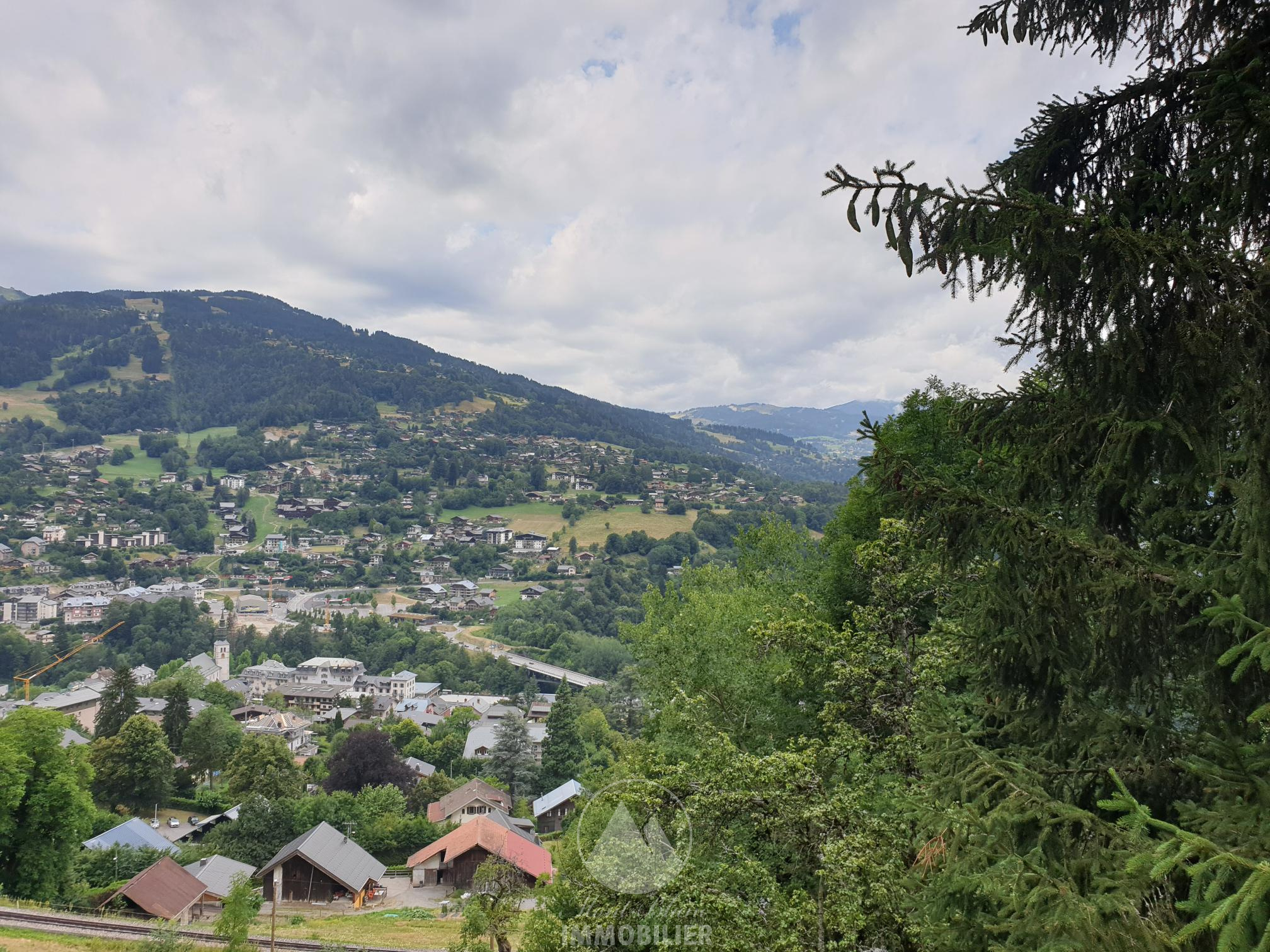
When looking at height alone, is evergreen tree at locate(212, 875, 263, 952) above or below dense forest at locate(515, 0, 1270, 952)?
below

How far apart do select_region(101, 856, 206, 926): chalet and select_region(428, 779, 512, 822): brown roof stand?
12.6 metres

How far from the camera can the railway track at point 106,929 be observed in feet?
59.7

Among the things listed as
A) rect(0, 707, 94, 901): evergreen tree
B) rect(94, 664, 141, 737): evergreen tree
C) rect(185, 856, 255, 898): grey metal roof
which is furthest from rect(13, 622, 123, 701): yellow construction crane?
rect(0, 707, 94, 901): evergreen tree

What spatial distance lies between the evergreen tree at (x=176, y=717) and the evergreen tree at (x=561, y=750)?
22.4m

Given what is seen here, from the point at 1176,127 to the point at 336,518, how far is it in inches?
5936

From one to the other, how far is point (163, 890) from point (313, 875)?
5.33 metres

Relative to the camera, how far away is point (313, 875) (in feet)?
94.2

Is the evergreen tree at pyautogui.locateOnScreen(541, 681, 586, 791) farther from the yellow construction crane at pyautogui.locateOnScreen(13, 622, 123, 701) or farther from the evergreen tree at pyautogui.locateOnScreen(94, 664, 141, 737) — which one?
the yellow construction crane at pyautogui.locateOnScreen(13, 622, 123, 701)

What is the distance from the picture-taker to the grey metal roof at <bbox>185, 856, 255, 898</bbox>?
26906 millimetres

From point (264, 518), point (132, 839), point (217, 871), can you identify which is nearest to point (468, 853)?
point (217, 871)

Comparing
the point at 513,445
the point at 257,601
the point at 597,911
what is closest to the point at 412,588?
the point at 257,601

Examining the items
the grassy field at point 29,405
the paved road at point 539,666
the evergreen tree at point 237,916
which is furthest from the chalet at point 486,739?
the grassy field at point 29,405

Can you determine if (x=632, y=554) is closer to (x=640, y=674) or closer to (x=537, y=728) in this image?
(x=537, y=728)

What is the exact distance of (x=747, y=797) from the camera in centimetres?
529
